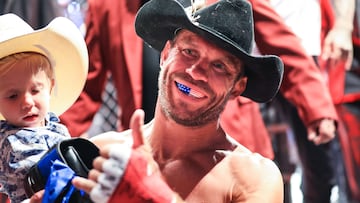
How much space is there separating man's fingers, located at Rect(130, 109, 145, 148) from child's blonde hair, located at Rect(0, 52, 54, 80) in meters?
0.28

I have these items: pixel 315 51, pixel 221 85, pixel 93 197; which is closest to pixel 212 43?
pixel 221 85

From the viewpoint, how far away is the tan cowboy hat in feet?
4.04

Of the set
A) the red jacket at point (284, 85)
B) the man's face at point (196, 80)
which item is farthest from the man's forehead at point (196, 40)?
the red jacket at point (284, 85)

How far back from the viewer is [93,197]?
1.03 meters

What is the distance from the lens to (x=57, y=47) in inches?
50.3

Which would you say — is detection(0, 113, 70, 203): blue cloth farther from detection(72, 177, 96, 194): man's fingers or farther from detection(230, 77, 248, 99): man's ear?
detection(230, 77, 248, 99): man's ear

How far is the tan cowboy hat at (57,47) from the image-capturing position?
1.23 meters

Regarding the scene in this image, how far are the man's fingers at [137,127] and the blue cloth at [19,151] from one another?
23 cm

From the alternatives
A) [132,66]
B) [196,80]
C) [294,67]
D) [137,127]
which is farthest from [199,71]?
[294,67]

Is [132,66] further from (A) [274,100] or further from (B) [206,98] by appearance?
(B) [206,98]

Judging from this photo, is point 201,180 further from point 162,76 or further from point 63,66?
point 63,66

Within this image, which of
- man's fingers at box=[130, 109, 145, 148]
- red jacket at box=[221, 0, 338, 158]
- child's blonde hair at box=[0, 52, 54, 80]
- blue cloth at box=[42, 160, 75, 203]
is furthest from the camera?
red jacket at box=[221, 0, 338, 158]

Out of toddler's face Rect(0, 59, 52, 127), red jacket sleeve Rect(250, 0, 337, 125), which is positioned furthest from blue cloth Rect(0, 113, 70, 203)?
red jacket sleeve Rect(250, 0, 337, 125)

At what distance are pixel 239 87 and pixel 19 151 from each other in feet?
1.21
